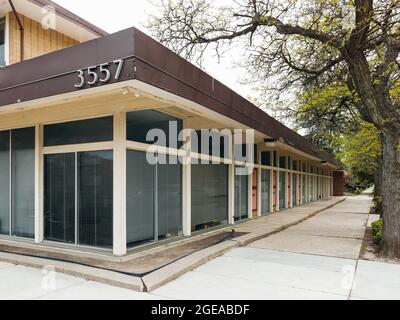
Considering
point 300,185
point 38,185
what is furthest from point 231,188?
point 300,185

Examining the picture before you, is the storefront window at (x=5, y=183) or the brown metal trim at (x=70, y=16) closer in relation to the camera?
the brown metal trim at (x=70, y=16)

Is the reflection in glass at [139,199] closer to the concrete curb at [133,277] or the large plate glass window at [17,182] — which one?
the concrete curb at [133,277]

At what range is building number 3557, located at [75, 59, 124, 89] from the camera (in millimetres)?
4484

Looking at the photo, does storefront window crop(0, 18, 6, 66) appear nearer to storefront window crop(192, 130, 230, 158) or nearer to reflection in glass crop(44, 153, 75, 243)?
reflection in glass crop(44, 153, 75, 243)

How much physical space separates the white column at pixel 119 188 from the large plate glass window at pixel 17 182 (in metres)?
2.71

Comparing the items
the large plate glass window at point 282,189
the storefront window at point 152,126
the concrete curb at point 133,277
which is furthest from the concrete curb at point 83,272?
the large plate glass window at point 282,189

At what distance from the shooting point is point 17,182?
8156 mm

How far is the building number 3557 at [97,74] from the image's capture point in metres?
4.48

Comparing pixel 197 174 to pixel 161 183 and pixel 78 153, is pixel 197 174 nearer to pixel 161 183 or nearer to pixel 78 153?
pixel 161 183

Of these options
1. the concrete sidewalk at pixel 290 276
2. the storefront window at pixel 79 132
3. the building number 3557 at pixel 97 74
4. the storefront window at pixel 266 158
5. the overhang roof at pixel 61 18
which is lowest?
the concrete sidewalk at pixel 290 276

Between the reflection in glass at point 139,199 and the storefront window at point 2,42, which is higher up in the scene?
the storefront window at point 2,42

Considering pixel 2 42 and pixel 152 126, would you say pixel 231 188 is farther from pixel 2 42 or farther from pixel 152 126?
pixel 2 42

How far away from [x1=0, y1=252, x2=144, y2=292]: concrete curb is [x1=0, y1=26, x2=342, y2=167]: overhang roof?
279 centimetres
